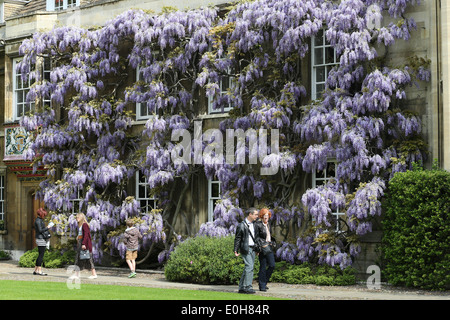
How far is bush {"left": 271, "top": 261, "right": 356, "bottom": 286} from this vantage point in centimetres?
1952

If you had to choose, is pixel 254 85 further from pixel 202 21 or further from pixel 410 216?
pixel 410 216

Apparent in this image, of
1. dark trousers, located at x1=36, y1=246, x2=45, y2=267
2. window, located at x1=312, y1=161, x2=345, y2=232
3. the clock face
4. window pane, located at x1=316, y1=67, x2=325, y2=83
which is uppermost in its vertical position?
window pane, located at x1=316, y1=67, x2=325, y2=83

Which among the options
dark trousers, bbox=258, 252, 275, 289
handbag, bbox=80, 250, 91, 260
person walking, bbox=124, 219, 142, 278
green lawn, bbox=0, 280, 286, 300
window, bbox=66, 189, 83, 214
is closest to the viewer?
green lawn, bbox=0, 280, 286, 300

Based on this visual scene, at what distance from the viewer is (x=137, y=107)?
25875 millimetres

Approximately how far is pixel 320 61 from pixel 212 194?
527 centimetres

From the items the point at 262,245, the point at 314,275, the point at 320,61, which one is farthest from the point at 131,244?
the point at 320,61

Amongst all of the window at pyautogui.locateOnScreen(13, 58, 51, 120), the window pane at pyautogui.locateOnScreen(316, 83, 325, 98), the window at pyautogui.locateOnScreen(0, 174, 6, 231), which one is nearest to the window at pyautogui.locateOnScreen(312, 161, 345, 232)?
the window pane at pyautogui.locateOnScreen(316, 83, 325, 98)

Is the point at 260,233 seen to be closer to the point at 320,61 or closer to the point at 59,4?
the point at 320,61

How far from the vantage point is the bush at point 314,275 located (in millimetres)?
19516

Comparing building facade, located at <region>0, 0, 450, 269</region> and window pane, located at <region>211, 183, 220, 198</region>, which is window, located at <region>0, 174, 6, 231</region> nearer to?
building facade, located at <region>0, 0, 450, 269</region>

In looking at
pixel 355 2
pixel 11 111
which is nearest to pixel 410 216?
pixel 355 2

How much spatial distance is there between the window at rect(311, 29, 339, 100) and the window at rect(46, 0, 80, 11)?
429 inches

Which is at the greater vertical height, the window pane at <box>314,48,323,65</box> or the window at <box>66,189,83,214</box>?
the window pane at <box>314,48,323,65</box>

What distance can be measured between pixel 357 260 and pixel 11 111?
14.6 meters
